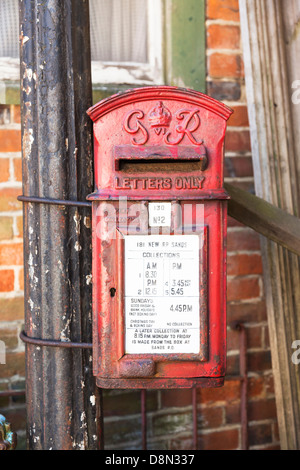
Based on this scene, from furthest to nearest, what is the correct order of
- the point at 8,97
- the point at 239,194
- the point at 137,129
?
the point at 8,97
the point at 239,194
the point at 137,129

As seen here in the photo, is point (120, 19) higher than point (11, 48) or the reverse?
higher

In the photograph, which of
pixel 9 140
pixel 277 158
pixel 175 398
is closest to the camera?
pixel 9 140

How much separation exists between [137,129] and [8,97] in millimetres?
826

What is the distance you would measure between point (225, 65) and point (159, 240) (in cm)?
118

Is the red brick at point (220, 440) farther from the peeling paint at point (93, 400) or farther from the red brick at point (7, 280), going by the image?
the red brick at point (7, 280)

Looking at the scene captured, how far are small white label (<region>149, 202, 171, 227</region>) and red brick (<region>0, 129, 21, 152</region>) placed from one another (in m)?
0.88

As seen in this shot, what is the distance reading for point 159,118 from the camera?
46.8 inches

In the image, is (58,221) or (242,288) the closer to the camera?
(58,221)

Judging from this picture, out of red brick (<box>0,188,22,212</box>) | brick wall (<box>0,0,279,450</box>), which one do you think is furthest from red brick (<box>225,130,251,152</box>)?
red brick (<box>0,188,22,212</box>)

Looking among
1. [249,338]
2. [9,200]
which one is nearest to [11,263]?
[9,200]

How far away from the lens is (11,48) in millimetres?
1845

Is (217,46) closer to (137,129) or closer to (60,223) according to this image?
(137,129)

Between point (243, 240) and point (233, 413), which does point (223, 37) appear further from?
point (233, 413)

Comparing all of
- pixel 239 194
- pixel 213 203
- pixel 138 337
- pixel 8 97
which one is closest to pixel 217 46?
pixel 239 194
